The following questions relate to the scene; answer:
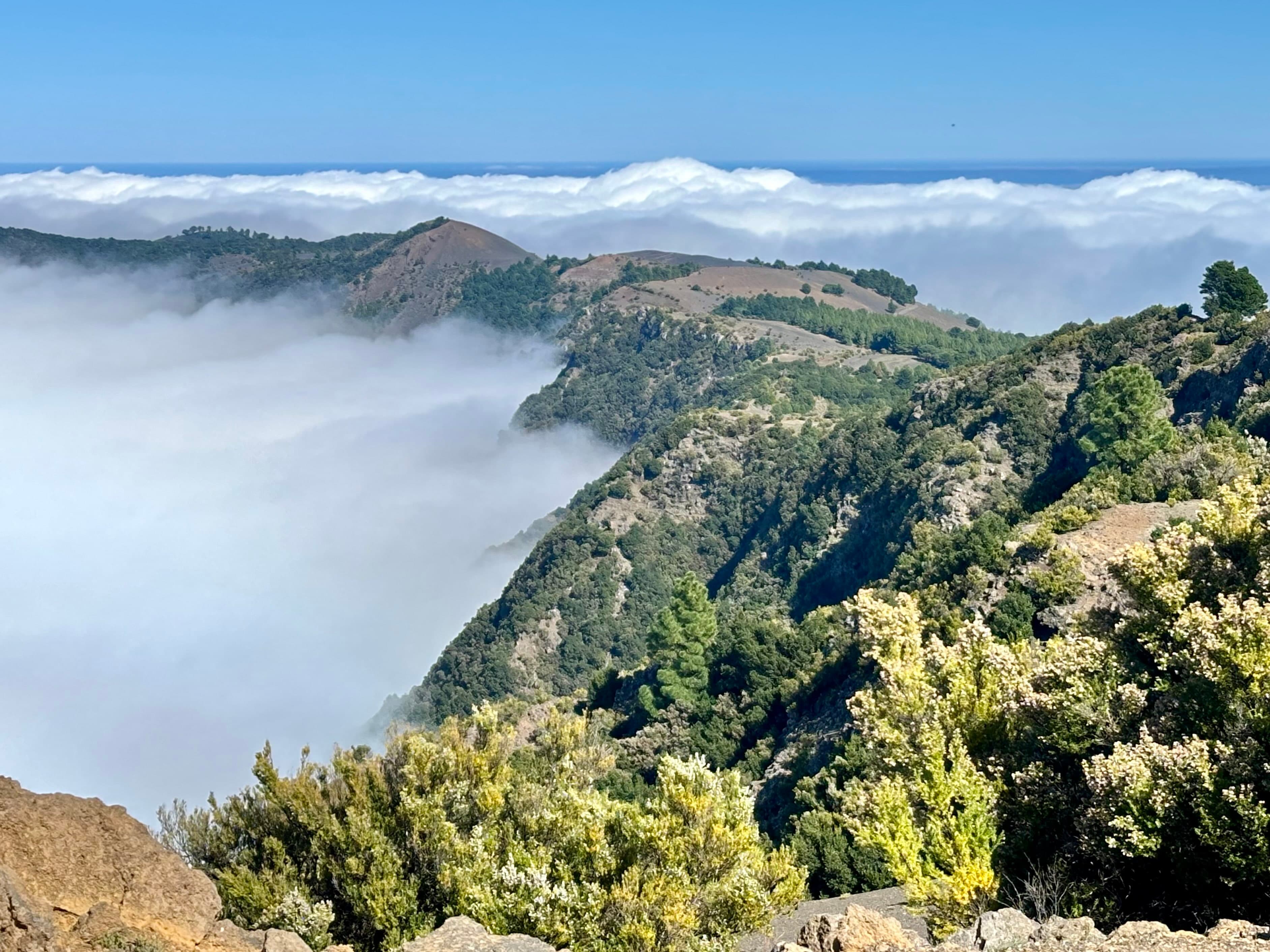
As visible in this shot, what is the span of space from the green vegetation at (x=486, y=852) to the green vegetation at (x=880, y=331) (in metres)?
110

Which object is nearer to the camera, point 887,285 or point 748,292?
point 748,292

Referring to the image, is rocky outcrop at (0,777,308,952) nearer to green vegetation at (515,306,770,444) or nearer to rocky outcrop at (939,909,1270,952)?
rocky outcrop at (939,909,1270,952)

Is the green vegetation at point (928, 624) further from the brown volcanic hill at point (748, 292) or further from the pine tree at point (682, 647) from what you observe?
the brown volcanic hill at point (748, 292)

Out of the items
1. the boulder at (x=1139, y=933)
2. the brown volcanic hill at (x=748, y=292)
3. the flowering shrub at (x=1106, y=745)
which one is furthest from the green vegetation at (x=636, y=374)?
the boulder at (x=1139, y=933)

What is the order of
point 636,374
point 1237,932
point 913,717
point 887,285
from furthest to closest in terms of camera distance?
point 887,285 → point 636,374 → point 913,717 → point 1237,932

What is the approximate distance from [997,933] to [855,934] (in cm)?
198

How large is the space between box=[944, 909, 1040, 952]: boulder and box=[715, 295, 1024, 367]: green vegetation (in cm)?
11285

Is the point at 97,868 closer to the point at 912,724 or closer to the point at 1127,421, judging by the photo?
the point at 912,724

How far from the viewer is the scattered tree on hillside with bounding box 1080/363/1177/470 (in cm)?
4441

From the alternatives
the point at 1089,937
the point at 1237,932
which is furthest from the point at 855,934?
the point at 1237,932

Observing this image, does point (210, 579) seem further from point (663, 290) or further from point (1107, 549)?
point (1107, 549)

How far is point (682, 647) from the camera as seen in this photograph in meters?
50.8

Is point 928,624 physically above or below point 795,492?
above

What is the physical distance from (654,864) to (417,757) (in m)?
5.30
